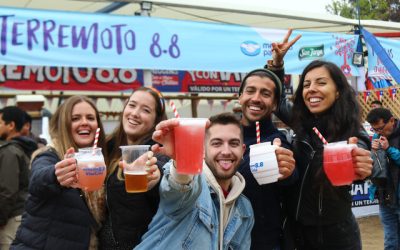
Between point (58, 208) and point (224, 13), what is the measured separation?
5.17 m

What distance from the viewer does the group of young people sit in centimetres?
223

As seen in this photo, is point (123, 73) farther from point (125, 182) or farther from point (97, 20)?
point (125, 182)

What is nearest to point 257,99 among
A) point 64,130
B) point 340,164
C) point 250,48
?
point 340,164

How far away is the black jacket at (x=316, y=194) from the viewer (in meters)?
2.66

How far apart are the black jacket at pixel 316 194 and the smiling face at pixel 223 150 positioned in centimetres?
50

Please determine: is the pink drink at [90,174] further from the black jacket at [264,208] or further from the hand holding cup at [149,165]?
the black jacket at [264,208]

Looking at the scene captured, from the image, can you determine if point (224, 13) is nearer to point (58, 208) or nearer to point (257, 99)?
point (257, 99)

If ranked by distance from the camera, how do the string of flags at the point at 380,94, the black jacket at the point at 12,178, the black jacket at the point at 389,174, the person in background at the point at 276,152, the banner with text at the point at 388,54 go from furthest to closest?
the string of flags at the point at 380,94 → the banner with text at the point at 388,54 → the black jacket at the point at 389,174 → the black jacket at the point at 12,178 → the person in background at the point at 276,152

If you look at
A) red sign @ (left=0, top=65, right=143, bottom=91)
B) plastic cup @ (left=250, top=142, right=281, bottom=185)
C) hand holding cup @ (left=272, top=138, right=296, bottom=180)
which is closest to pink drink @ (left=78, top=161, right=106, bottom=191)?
plastic cup @ (left=250, top=142, right=281, bottom=185)

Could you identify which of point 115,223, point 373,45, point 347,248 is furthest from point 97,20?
point 373,45

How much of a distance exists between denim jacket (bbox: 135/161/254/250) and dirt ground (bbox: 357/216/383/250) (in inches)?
211

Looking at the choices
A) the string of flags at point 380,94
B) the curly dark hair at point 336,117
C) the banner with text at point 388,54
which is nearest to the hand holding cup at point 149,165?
the curly dark hair at point 336,117

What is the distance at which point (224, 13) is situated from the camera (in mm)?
7004

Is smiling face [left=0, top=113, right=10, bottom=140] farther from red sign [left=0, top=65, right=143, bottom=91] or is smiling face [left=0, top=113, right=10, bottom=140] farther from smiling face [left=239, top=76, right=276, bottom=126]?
smiling face [left=239, top=76, right=276, bottom=126]
